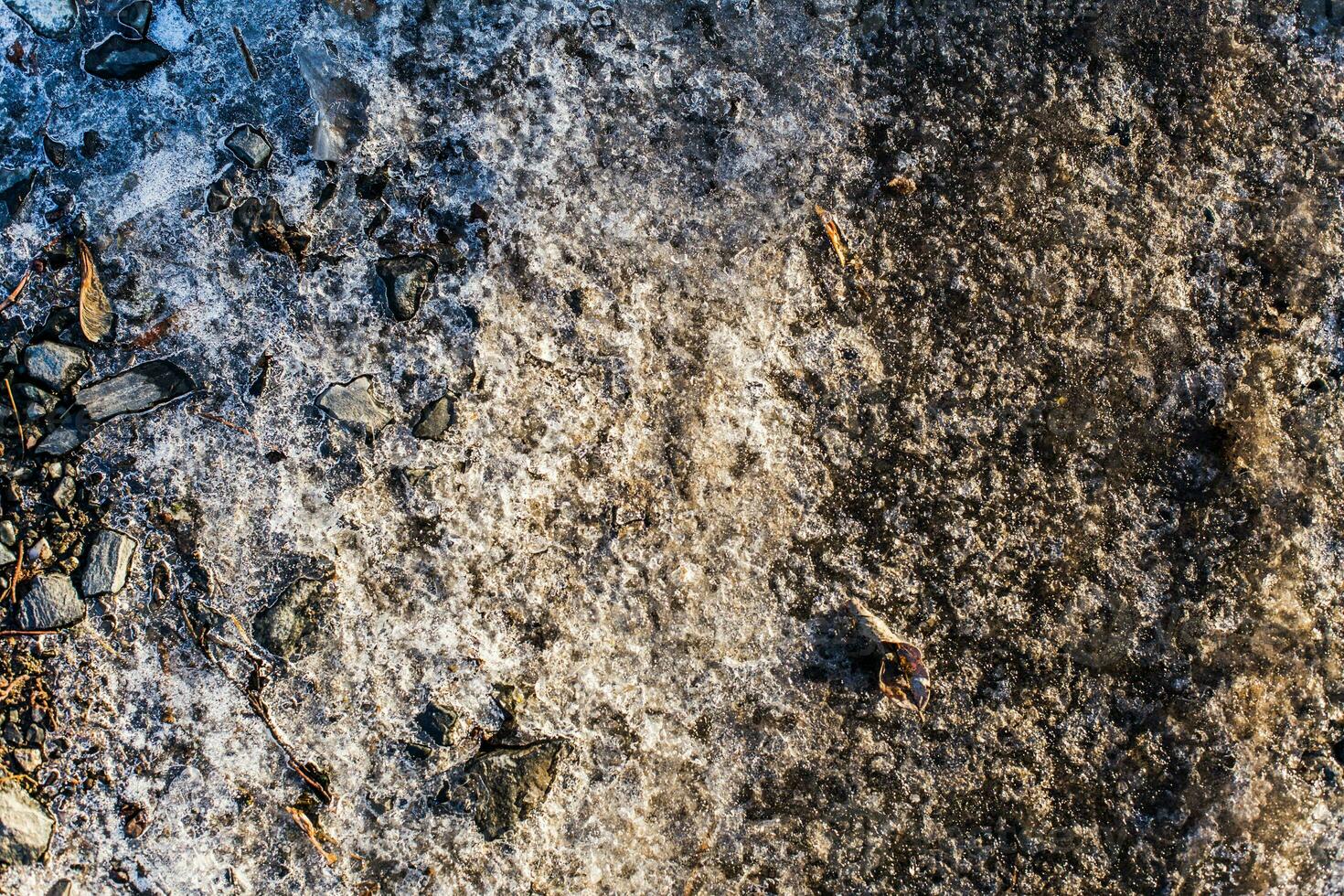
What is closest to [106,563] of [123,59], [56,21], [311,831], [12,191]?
A: [311,831]

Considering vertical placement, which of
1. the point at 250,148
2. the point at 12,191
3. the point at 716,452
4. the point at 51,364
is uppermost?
the point at 250,148

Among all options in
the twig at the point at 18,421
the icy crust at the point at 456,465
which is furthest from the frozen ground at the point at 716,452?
the twig at the point at 18,421

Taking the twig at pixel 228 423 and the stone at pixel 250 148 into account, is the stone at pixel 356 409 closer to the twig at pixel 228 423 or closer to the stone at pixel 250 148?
the twig at pixel 228 423

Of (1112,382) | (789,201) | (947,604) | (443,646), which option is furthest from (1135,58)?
(443,646)

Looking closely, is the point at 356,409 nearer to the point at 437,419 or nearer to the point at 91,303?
the point at 437,419

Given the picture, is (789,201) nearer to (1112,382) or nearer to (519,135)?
(519,135)

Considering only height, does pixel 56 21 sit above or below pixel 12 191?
above
